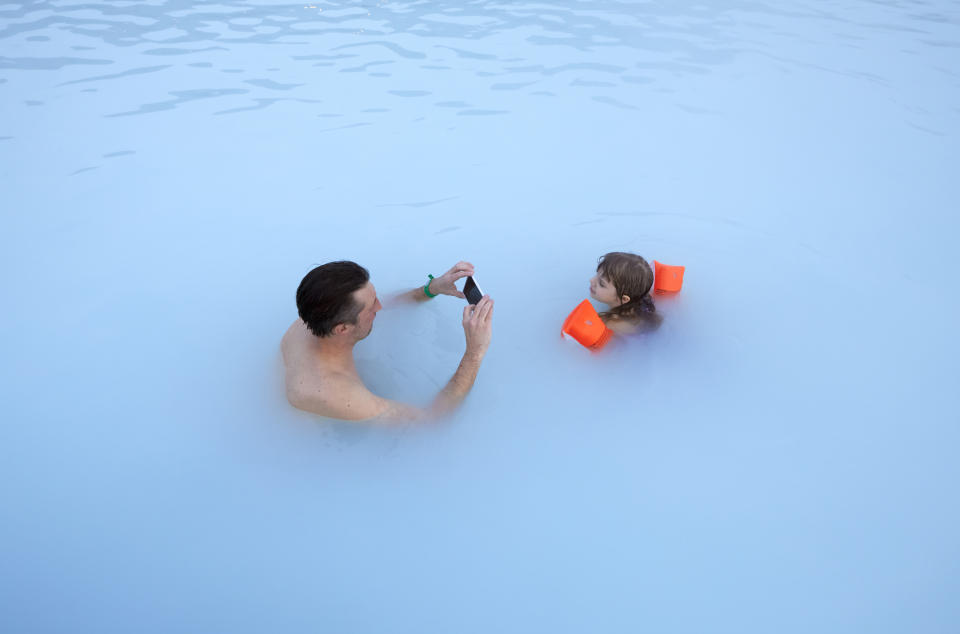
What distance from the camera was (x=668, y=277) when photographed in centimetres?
286

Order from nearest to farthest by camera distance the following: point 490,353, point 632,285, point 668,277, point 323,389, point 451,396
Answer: point 323,389 → point 451,396 → point 632,285 → point 490,353 → point 668,277

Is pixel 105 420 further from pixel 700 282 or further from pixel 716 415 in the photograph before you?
pixel 700 282

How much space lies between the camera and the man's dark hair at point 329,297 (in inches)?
77.5

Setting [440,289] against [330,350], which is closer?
[330,350]

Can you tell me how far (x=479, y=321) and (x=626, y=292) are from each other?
37.2 inches

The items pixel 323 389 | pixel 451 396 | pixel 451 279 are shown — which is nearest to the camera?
pixel 323 389

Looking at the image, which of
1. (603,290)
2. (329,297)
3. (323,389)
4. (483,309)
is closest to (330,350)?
(323,389)

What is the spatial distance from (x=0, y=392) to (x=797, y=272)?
12.8 feet

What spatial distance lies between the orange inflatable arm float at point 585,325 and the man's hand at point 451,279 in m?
0.49

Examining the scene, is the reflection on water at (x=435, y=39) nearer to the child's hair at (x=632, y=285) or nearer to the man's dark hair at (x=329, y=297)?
the child's hair at (x=632, y=285)

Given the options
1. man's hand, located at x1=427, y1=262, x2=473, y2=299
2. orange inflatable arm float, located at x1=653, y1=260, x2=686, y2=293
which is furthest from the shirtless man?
orange inflatable arm float, located at x1=653, y1=260, x2=686, y2=293

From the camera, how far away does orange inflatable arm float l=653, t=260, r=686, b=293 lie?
112 inches

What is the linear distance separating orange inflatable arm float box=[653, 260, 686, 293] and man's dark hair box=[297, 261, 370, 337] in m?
1.54

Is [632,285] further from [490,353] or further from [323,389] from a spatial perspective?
[323,389]
